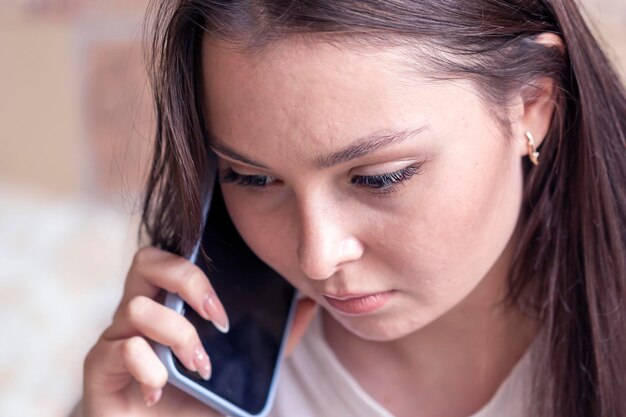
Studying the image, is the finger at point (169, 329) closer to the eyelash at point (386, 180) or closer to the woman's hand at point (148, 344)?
the woman's hand at point (148, 344)

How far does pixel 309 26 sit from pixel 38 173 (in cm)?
195

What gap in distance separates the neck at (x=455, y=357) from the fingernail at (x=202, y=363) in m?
0.20

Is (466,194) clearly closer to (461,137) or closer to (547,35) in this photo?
(461,137)

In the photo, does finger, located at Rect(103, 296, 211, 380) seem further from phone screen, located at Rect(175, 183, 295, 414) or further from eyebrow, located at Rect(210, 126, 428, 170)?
eyebrow, located at Rect(210, 126, 428, 170)

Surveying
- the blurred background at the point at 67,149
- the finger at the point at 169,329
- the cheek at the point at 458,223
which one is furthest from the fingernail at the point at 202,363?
the blurred background at the point at 67,149

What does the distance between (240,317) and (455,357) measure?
24cm

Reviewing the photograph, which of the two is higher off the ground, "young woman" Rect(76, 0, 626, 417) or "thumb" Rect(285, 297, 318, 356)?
"young woman" Rect(76, 0, 626, 417)

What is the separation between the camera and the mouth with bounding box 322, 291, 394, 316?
80 centimetres

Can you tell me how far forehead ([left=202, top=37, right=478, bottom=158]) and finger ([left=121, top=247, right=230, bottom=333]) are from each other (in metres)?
0.22

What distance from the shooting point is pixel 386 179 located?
0.72 m

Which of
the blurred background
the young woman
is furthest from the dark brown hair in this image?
the blurred background

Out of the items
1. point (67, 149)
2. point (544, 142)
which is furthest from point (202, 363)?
point (67, 149)

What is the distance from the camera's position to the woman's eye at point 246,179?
77cm

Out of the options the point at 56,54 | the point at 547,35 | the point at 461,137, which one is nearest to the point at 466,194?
the point at 461,137
